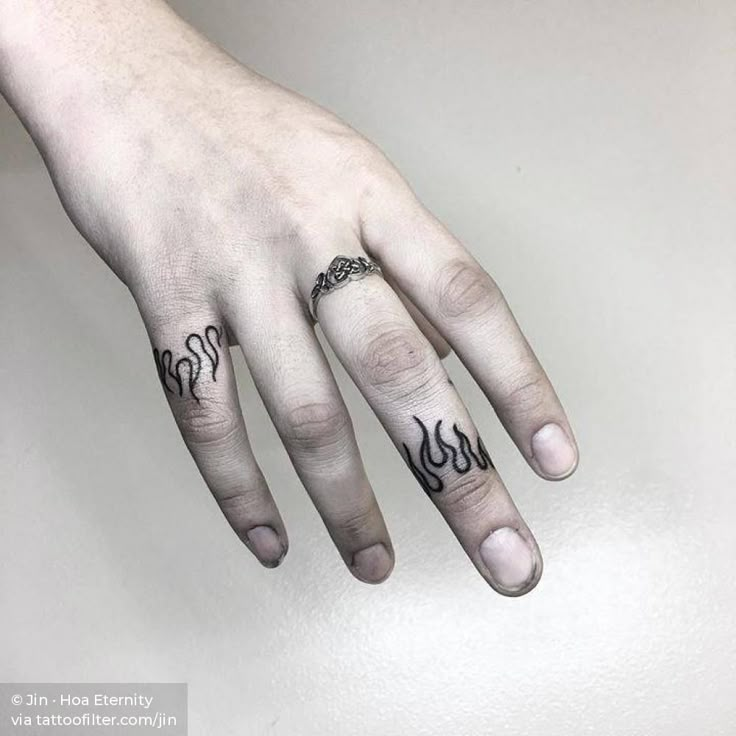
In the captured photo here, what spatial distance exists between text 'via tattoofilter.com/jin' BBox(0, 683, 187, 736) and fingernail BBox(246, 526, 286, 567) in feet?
1.04

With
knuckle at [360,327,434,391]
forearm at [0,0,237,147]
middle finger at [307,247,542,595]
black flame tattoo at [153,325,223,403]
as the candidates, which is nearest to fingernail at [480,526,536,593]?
A: middle finger at [307,247,542,595]

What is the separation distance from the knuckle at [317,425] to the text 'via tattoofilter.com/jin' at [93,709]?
0.42 m

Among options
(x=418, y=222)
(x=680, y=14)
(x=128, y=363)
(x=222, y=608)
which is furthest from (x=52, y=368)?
(x=680, y=14)

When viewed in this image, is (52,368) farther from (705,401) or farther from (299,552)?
(705,401)

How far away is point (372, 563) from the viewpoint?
2.32ft

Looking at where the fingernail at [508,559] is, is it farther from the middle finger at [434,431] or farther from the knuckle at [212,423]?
the knuckle at [212,423]

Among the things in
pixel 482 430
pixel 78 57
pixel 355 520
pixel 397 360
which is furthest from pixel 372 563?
pixel 78 57

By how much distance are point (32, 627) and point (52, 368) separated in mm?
295

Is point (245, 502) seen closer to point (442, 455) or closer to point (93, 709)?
point (442, 455)

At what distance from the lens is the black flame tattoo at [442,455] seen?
2.15ft

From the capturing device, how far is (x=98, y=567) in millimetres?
1034

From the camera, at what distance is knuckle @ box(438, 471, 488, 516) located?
2.15ft

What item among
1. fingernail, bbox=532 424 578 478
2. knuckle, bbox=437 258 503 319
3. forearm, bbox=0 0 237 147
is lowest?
fingernail, bbox=532 424 578 478

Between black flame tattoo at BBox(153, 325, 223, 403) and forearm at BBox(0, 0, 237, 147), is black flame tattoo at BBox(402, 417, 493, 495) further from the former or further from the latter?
forearm at BBox(0, 0, 237, 147)
